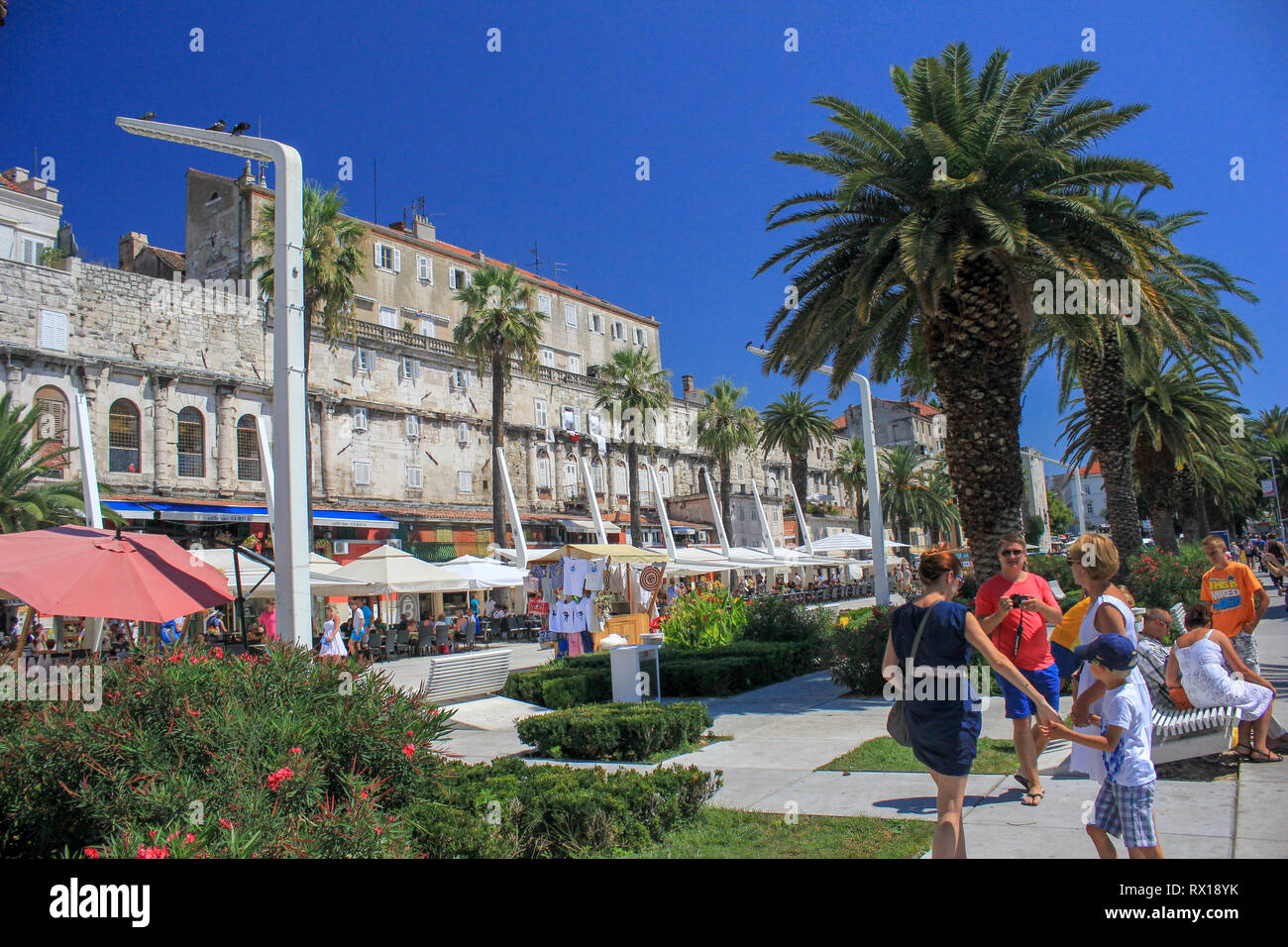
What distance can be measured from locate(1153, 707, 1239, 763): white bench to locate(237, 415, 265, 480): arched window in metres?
31.8

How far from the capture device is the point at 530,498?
43344mm

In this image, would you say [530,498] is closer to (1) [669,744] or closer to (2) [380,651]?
(2) [380,651]

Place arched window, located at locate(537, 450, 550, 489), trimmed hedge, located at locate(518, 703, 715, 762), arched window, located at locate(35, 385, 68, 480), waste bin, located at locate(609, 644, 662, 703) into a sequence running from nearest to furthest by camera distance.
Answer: trimmed hedge, located at locate(518, 703, 715, 762) < waste bin, located at locate(609, 644, 662, 703) < arched window, located at locate(35, 385, 68, 480) < arched window, located at locate(537, 450, 550, 489)

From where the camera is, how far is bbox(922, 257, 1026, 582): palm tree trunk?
504 inches

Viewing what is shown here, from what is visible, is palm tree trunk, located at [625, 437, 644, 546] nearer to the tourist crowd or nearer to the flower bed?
the tourist crowd

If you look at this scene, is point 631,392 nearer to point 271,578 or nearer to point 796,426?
point 796,426

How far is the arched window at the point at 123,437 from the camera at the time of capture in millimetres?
28734

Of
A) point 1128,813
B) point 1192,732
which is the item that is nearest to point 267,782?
point 1128,813

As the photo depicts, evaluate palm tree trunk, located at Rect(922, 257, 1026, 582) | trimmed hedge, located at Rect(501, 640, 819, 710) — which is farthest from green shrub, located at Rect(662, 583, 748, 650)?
palm tree trunk, located at Rect(922, 257, 1026, 582)

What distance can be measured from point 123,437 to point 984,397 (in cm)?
2792

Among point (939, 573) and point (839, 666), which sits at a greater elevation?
point (939, 573)

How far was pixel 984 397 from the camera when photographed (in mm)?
12859
